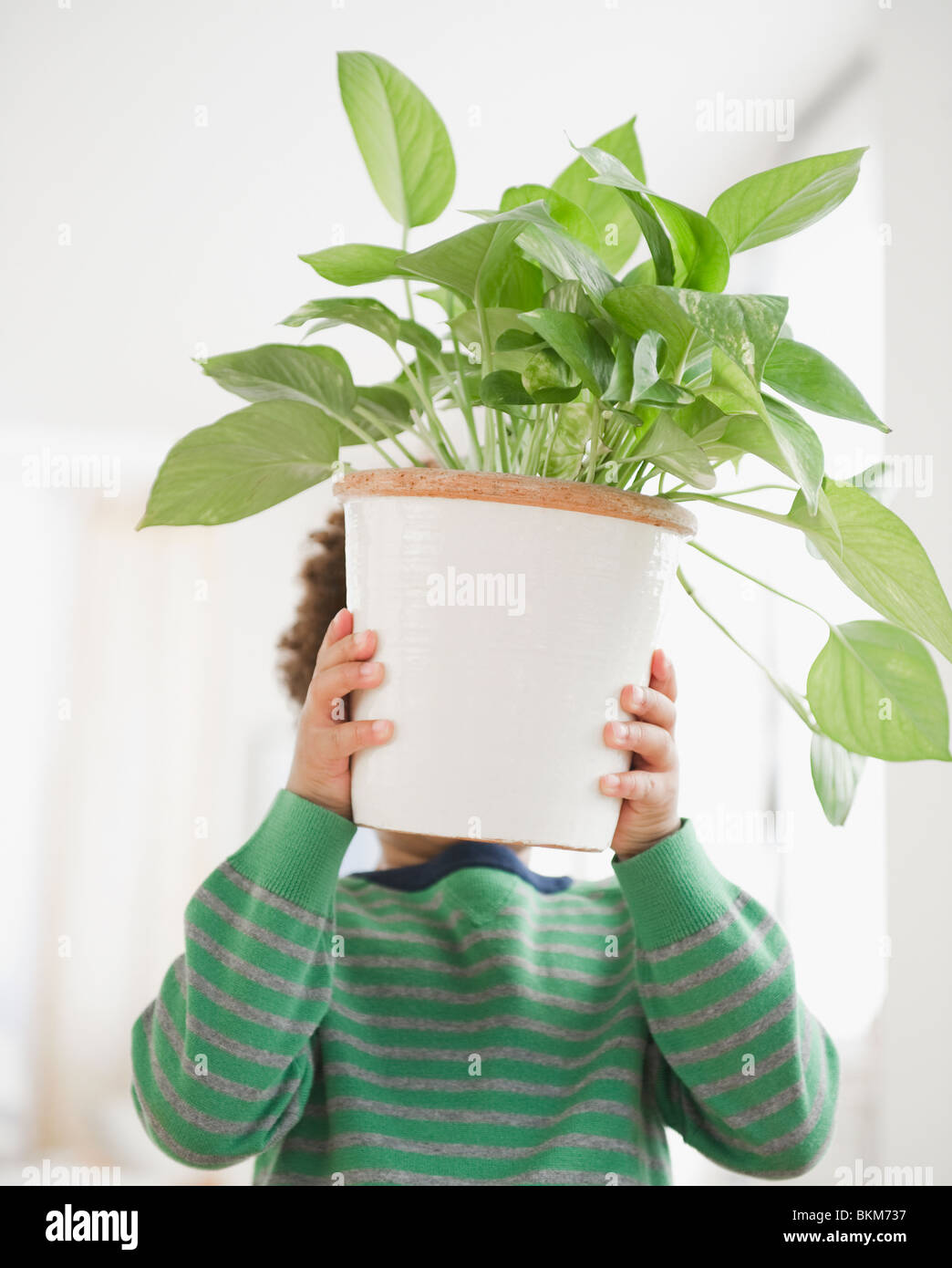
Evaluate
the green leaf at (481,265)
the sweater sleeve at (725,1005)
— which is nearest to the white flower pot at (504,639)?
the green leaf at (481,265)

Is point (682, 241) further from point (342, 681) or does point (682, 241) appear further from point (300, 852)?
point (300, 852)

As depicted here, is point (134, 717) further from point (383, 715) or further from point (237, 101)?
point (383, 715)

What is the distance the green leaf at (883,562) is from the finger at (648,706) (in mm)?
124

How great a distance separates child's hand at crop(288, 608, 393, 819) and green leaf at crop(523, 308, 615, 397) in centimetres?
19

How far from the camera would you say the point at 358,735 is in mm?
586

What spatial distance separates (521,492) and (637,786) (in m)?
0.19

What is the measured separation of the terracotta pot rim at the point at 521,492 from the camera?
54 cm

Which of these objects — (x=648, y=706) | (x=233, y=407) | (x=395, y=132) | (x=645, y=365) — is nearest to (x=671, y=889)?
(x=648, y=706)

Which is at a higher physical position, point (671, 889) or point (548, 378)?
point (548, 378)

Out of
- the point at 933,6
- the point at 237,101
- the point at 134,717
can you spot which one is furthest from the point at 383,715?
the point at 134,717

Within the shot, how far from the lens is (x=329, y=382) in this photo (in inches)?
24.3

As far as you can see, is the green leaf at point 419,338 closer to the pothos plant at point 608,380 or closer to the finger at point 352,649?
the pothos plant at point 608,380

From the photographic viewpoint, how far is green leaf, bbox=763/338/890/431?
51 cm

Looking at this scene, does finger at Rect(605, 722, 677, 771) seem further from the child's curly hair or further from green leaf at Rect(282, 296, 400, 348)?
the child's curly hair
